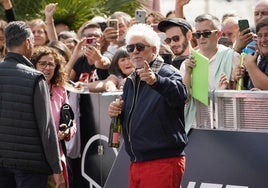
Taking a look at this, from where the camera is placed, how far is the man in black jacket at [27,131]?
8.43 m

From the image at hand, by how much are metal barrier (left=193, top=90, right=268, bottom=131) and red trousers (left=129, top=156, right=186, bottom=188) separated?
0.55 meters

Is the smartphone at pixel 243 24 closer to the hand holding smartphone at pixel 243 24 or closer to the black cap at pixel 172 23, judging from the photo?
the hand holding smartphone at pixel 243 24

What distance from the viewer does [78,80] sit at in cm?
1202

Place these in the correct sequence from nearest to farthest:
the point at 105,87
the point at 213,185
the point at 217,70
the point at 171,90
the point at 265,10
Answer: the point at 171,90
the point at 213,185
the point at 217,70
the point at 265,10
the point at 105,87

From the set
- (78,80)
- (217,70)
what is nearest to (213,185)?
(217,70)

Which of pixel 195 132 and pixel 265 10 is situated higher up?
pixel 265 10

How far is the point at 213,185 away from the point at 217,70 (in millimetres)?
1244

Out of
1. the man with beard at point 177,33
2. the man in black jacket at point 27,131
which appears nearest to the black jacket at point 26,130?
the man in black jacket at point 27,131

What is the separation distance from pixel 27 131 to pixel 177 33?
6.19ft

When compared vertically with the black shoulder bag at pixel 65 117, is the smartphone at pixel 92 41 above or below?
above

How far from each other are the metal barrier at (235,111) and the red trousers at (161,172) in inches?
21.6

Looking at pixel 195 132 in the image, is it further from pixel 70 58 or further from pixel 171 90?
pixel 70 58

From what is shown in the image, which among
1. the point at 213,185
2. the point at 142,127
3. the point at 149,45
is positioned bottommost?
the point at 213,185

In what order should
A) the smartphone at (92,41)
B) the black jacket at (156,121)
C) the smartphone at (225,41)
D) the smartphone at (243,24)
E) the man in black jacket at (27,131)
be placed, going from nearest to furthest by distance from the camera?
1. the black jacket at (156,121)
2. the man in black jacket at (27,131)
3. the smartphone at (243,24)
4. the smartphone at (225,41)
5. the smartphone at (92,41)
